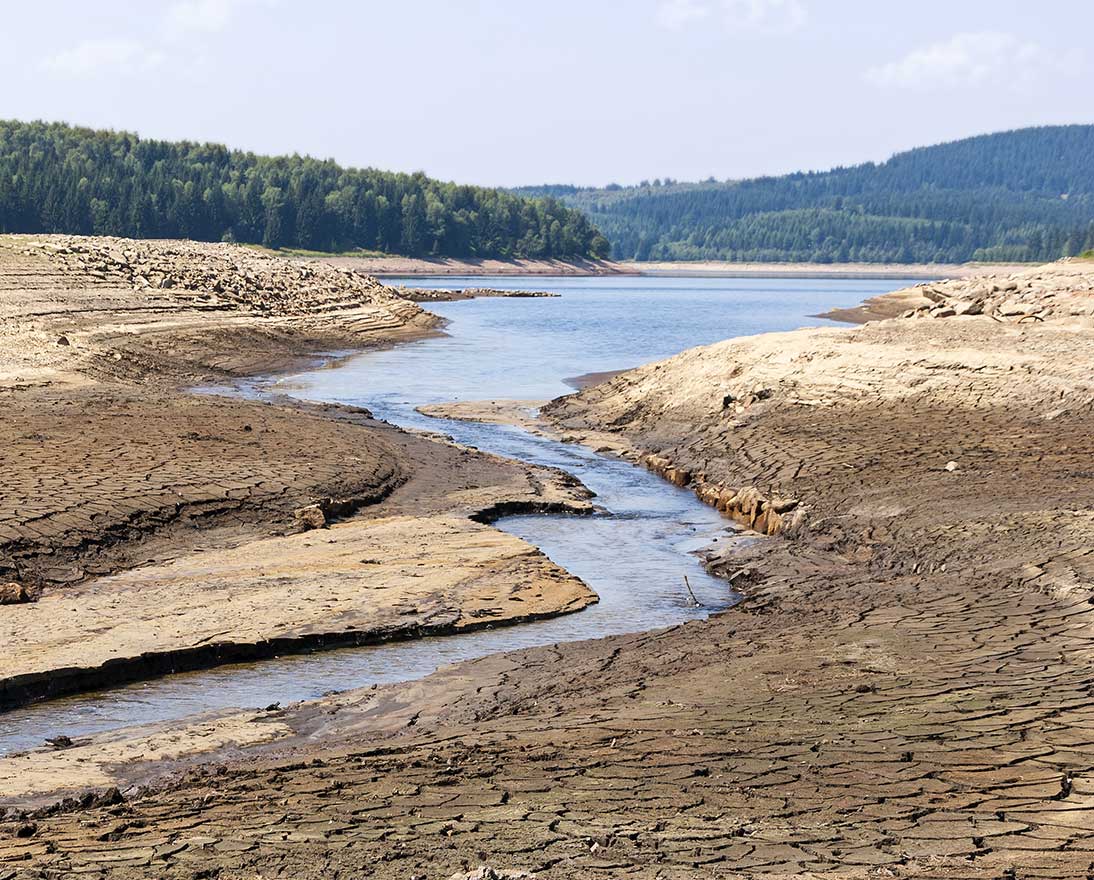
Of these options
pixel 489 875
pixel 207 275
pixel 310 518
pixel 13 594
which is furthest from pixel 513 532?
pixel 207 275

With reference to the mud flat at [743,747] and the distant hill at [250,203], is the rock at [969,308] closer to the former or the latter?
the mud flat at [743,747]

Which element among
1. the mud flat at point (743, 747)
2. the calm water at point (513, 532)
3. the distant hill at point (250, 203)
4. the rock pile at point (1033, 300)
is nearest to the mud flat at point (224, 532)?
the calm water at point (513, 532)

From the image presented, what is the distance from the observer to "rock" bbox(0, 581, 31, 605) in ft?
39.7

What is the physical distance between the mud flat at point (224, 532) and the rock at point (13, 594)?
0.04 ft

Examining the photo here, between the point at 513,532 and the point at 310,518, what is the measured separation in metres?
2.65

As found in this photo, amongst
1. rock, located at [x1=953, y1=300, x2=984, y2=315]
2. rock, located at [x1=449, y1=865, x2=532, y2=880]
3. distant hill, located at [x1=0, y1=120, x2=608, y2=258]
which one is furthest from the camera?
distant hill, located at [x1=0, y1=120, x2=608, y2=258]

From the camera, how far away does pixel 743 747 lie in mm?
8016

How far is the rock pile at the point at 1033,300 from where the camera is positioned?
27703mm

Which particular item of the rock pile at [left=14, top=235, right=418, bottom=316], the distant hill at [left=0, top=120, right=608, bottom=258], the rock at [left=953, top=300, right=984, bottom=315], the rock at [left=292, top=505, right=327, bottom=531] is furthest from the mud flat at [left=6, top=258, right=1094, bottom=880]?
the distant hill at [left=0, top=120, right=608, bottom=258]

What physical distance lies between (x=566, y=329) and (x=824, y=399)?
3627 centimetres

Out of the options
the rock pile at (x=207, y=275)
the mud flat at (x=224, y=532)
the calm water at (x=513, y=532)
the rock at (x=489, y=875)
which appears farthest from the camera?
the rock pile at (x=207, y=275)

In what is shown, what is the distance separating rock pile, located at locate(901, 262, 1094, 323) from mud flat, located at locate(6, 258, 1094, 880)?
11.0 m

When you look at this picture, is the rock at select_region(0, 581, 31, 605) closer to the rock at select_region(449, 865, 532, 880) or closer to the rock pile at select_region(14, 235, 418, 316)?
the rock at select_region(449, 865, 532, 880)

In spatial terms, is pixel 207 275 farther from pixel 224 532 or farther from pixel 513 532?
pixel 224 532
